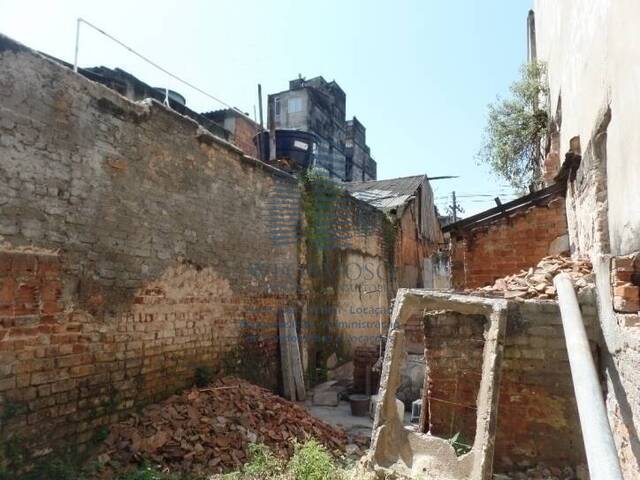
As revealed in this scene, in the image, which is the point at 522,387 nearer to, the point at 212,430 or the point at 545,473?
the point at 545,473

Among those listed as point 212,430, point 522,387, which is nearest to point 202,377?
point 212,430

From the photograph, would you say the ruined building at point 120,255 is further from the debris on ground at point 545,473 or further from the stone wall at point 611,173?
the stone wall at point 611,173

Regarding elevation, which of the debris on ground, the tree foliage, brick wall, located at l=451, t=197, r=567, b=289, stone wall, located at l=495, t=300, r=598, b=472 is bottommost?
the debris on ground

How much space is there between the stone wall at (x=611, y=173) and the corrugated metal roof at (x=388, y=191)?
32.0 feet

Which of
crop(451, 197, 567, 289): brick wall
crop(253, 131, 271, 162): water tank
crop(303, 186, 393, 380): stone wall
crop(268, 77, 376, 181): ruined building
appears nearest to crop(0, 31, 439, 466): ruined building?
crop(303, 186, 393, 380): stone wall

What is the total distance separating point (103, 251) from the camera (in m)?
4.67

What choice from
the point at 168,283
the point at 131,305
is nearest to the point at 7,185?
the point at 131,305

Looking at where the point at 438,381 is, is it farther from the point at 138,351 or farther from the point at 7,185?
the point at 7,185

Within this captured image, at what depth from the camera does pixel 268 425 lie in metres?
5.52

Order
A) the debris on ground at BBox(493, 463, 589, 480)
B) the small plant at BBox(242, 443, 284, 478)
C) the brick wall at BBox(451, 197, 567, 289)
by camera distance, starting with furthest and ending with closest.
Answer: the brick wall at BBox(451, 197, 567, 289) → the small plant at BBox(242, 443, 284, 478) → the debris on ground at BBox(493, 463, 589, 480)

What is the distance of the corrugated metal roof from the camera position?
14.2 meters

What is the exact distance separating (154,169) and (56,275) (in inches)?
72.8

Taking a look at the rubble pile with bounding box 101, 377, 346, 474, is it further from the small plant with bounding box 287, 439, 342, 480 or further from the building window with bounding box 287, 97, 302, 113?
the building window with bounding box 287, 97, 302, 113

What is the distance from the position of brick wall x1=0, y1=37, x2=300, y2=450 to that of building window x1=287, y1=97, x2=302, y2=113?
716 inches
